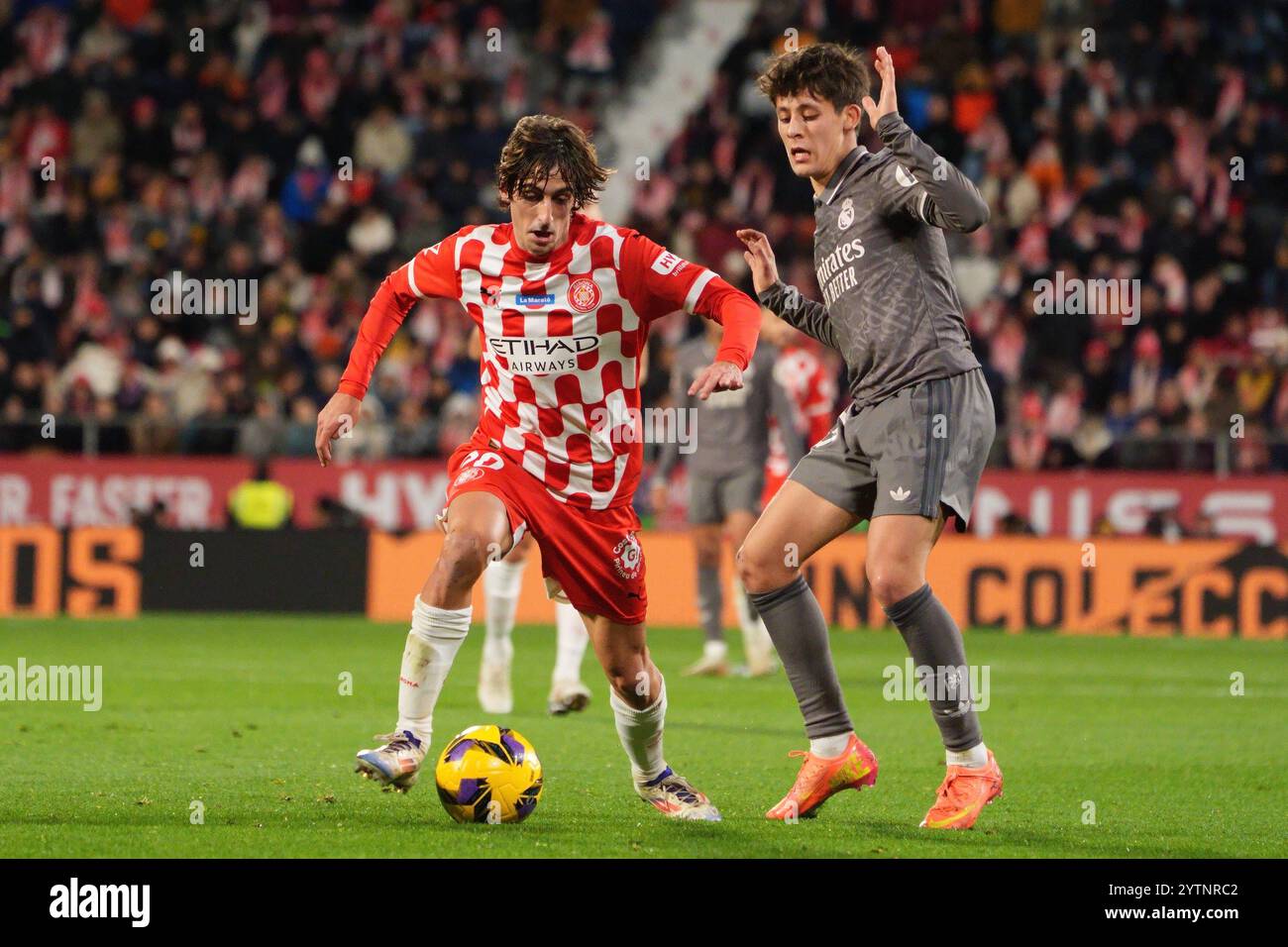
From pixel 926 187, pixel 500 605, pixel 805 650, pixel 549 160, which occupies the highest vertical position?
pixel 549 160

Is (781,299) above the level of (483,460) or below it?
above

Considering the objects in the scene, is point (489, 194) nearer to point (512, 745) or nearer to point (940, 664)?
point (512, 745)

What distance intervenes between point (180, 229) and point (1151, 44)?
35.5 feet

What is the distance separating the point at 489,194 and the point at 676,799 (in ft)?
48.8

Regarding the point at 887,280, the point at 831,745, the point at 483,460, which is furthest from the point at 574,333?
the point at 831,745

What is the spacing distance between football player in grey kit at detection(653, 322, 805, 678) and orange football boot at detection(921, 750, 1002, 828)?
→ 585cm

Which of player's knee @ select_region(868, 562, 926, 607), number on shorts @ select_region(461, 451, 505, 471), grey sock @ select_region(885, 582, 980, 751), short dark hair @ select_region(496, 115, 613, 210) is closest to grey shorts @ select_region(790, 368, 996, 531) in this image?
player's knee @ select_region(868, 562, 926, 607)

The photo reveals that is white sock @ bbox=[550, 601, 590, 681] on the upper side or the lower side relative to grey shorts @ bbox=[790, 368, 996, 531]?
lower

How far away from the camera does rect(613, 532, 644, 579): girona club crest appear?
6.07 meters

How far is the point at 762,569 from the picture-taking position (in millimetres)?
6105

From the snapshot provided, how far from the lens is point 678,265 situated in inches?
241

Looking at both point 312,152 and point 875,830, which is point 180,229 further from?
point 875,830

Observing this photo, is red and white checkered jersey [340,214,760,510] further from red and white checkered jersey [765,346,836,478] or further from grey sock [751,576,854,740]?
red and white checkered jersey [765,346,836,478]

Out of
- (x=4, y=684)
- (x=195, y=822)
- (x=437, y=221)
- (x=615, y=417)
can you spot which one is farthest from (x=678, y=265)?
(x=437, y=221)
